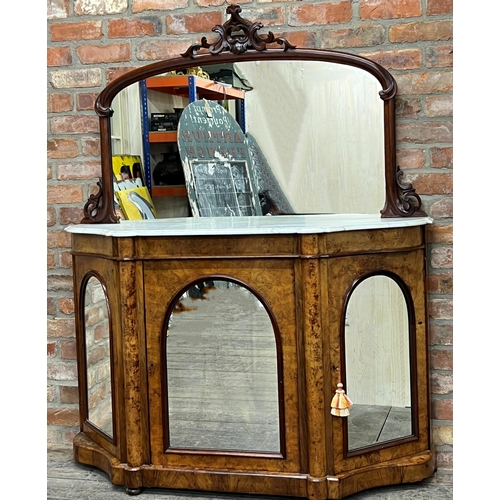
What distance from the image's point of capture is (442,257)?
8.71ft

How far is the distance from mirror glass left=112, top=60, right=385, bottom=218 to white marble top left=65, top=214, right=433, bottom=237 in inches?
3.2

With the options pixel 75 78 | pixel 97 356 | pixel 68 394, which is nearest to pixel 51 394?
pixel 68 394

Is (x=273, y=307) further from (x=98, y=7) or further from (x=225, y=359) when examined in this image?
(x=98, y=7)

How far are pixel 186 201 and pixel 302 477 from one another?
1.09 m

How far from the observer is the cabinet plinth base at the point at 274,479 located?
2393 mm

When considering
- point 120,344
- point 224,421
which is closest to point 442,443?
point 224,421

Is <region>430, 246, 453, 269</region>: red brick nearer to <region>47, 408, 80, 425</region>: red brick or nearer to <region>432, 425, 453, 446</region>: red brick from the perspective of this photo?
<region>432, 425, 453, 446</region>: red brick

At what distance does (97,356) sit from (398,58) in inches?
57.6

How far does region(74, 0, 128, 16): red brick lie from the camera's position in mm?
2836

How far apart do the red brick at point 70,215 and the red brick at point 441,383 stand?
57.1 inches

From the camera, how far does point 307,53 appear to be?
266cm

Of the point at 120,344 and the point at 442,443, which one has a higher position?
the point at 120,344

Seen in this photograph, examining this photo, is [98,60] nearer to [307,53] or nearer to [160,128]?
[160,128]

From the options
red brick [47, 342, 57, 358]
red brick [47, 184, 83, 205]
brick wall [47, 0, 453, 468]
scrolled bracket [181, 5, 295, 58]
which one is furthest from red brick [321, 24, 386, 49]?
red brick [47, 342, 57, 358]
